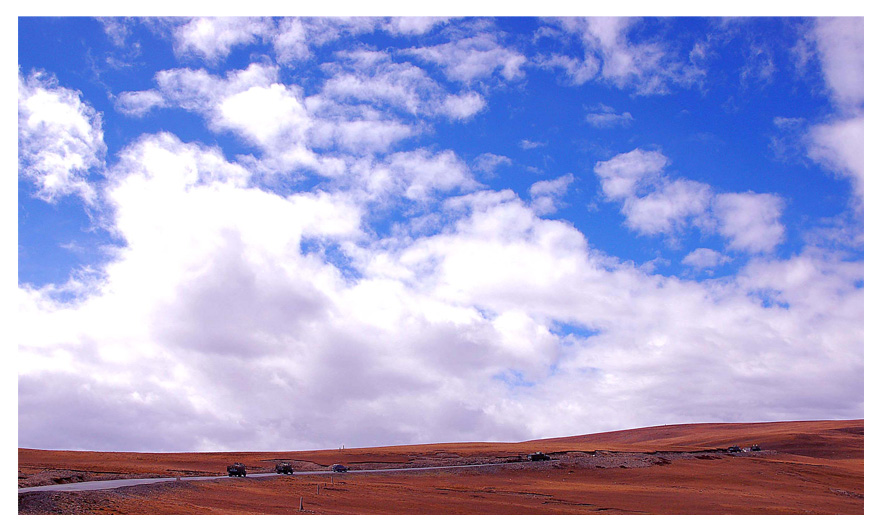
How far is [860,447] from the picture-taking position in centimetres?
10781

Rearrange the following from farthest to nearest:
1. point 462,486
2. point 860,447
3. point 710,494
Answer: point 860,447 → point 462,486 → point 710,494

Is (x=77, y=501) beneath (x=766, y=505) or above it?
above

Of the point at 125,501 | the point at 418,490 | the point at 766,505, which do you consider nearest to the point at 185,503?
the point at 125,501

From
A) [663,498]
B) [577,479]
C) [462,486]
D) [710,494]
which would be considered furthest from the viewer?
[577,479]

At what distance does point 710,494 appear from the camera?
45000 mm

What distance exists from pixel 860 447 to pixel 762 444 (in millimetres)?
15328

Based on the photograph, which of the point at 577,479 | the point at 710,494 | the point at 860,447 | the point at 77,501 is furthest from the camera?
the point at 860,447

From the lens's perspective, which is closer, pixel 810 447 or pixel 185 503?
pixel 185 503

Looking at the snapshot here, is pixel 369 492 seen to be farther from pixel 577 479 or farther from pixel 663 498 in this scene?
pixel 577 479

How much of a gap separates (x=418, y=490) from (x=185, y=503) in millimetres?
17508

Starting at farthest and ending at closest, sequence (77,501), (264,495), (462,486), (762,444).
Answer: (762,444) → (462,486) → (264,495) → (77,501)

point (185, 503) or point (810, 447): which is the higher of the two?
point (185, 503)

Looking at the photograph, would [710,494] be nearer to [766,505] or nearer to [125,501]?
[766,505]

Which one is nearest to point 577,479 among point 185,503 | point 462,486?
point 462,486
